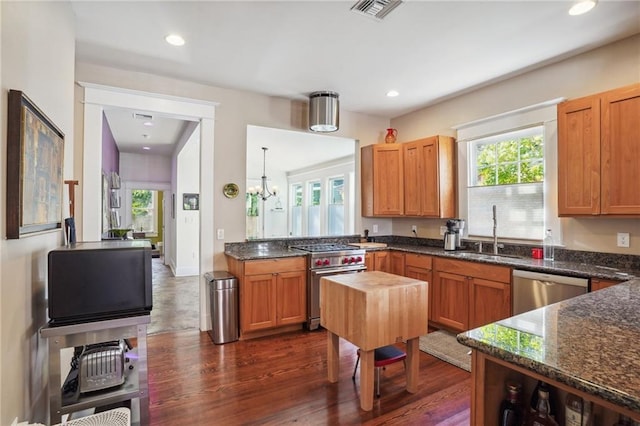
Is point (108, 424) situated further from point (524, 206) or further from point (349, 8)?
point (524, 206)

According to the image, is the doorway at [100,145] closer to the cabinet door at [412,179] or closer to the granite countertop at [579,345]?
the cabinet door at [412,179]

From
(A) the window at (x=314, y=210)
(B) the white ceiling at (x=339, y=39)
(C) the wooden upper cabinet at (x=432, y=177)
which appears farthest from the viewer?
(A) the window at (x=314, y=210)

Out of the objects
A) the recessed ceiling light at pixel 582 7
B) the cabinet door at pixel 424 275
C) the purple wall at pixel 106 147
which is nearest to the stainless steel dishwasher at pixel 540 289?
the cabinet door at pixel 424 275

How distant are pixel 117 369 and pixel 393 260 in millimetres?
3208

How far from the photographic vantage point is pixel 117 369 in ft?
6.51

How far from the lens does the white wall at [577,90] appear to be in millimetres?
2787

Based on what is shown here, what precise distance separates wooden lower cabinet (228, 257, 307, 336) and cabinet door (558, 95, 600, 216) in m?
2.61

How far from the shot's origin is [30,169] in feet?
5.12

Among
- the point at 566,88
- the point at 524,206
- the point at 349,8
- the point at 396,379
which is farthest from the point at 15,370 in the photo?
the point at 566,88

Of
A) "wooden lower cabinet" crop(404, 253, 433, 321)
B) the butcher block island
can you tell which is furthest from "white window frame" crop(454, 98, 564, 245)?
the butcher block island

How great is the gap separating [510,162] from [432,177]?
85 cm

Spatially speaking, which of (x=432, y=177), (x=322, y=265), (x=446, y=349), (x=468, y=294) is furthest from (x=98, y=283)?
(x=432, y=177)

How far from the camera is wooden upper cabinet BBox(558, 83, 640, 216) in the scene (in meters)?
2.54

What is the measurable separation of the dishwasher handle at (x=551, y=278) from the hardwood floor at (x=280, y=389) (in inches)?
38.8
